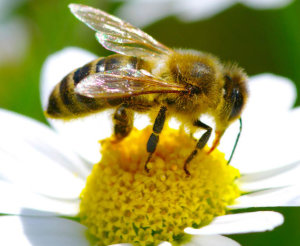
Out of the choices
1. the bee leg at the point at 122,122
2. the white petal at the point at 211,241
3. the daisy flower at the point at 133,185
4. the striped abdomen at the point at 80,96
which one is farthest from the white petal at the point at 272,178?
the striped abdomen at the point at 80,96

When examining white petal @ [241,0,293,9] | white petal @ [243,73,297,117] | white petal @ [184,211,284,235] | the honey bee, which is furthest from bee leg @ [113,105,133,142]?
white petal @ [241,0,293,9]

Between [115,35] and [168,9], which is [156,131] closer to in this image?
[115,35]

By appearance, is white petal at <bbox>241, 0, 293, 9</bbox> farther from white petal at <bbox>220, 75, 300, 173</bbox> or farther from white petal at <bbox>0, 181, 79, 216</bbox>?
white petal at <bbox>0, 181, 79, 216</bbox>

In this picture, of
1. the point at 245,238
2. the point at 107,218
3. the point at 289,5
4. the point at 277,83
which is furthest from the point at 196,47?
the point at 107,218

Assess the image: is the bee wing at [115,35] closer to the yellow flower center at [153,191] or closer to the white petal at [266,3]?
the yellow flower center at [153,191]

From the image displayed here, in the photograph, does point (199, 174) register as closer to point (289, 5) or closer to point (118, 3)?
point (289, 5)

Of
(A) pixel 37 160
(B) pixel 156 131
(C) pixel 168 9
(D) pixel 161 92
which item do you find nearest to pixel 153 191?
(B) pixel 156 131
